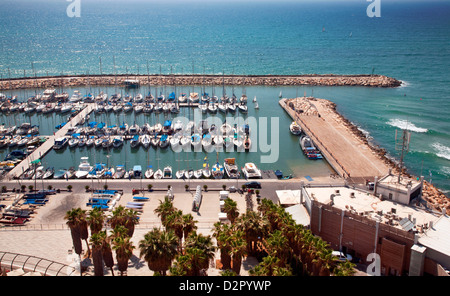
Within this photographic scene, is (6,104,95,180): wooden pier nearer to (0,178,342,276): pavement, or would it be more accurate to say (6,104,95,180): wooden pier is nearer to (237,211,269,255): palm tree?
(0,178,342,276): pavement

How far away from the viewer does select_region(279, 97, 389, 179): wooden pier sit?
227 feet

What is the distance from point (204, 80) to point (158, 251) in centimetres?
9831

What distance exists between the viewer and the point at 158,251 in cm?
3525

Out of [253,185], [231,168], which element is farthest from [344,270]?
[231,168]

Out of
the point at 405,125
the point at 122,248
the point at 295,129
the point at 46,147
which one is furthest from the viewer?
the point at 405,125

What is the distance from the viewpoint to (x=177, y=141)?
81625 millimetres

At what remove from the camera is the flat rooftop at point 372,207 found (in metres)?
41.8

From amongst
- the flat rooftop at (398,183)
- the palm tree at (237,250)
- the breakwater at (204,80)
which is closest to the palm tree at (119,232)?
the palm tree at (237,250)

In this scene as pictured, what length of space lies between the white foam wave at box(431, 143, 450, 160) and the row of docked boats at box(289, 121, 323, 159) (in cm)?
2454

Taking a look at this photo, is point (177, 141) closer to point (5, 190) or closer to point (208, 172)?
point (208, 172)

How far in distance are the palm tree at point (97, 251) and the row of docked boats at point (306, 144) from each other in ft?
157

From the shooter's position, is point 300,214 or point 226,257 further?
point 300,214

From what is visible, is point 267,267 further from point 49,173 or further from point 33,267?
point 49,173

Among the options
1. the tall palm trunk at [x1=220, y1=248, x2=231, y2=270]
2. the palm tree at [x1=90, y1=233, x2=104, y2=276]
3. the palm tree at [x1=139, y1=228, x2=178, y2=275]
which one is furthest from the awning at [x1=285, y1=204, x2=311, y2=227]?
the palm tree at [x1=90, y1=233, x2=104, y2=276]
